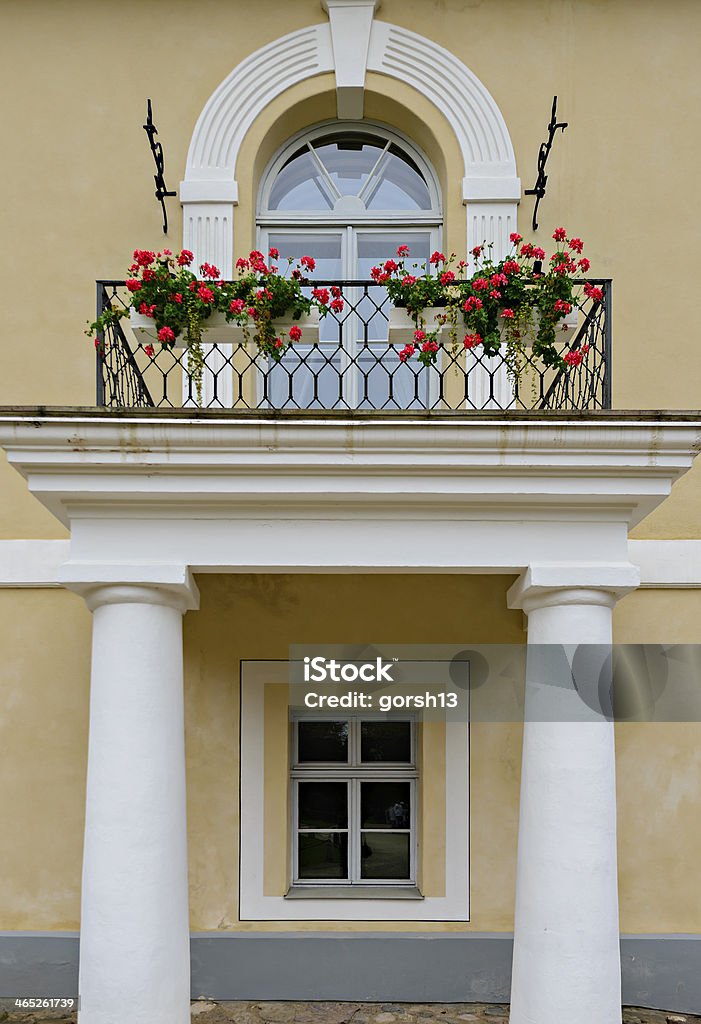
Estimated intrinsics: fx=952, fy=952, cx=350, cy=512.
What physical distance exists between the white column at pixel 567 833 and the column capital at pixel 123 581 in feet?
6.19

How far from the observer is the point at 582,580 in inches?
198

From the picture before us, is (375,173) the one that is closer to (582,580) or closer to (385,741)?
(582,580)

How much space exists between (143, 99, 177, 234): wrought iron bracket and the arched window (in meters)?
0.78

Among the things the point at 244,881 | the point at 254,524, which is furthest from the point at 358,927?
the point at 254,524

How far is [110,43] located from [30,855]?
19.6 feet

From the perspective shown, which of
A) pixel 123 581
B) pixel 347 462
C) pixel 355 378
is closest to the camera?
pixel 347 462

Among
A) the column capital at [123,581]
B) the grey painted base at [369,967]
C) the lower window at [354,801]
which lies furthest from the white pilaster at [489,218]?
the grey painted base at [369,967]

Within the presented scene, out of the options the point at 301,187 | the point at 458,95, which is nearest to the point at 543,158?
the point at 458,95

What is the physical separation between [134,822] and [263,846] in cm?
202

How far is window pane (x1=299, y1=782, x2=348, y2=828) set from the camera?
23.1 ft

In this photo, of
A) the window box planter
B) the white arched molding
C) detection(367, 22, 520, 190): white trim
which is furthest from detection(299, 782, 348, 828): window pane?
detection(367, 22, 520, 190): white trim

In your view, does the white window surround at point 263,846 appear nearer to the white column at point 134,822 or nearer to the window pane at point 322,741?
the window pane at point 322,741

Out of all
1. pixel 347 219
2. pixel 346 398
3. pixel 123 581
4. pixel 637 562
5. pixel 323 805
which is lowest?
pixel 323 805

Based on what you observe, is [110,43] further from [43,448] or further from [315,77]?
[43,448]
